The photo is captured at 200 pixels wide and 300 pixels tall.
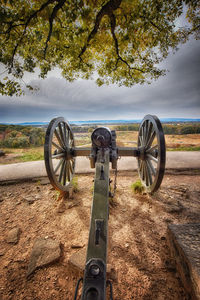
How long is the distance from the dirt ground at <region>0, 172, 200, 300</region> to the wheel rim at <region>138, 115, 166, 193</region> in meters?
0.65

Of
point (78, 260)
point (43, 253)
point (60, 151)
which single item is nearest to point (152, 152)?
point (60, 151)

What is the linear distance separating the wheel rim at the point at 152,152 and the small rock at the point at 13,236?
2887mm

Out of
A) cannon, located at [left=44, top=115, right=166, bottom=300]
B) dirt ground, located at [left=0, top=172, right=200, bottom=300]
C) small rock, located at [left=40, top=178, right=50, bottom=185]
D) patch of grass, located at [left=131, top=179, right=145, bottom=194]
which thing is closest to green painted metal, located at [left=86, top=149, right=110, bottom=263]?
cannon, located at [left=44, top=115, right=166, bottom=300]

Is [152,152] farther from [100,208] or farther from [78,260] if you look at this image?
[78,260]

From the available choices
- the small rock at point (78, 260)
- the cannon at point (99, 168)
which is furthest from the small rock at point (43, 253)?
the cannon at point (99, 168)

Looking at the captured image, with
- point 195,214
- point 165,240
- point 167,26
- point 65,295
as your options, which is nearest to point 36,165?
point 65,295

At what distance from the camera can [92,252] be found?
1.27 metres

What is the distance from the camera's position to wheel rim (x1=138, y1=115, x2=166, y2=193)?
2.56 m

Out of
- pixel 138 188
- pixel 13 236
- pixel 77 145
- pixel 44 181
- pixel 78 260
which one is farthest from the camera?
pixel 77 145

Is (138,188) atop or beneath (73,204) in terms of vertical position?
atop

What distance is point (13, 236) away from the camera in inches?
96.0

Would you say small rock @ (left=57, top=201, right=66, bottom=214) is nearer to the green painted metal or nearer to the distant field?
the green painted metal

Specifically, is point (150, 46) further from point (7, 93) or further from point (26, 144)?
point (26, 144)

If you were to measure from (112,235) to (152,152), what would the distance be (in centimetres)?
205
